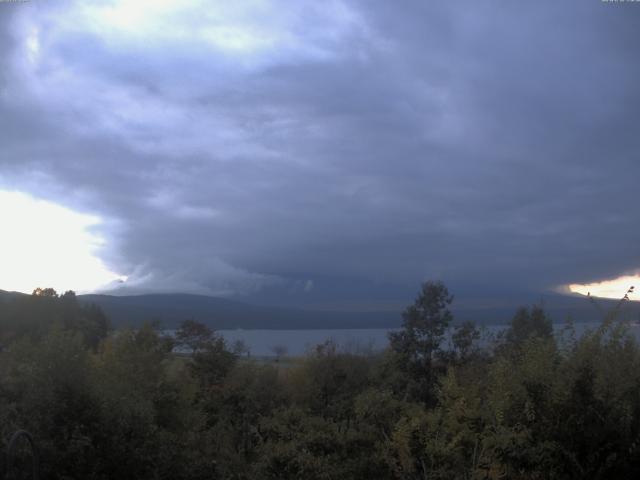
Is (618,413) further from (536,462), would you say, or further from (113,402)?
(113,402)

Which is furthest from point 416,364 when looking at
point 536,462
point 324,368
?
point 536,462

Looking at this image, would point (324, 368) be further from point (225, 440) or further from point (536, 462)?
point (536, 462)

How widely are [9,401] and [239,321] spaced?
10658 centimetres

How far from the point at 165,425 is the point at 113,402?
5888 mm

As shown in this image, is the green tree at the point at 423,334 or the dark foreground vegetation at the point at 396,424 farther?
the green tree at the point at 423,334

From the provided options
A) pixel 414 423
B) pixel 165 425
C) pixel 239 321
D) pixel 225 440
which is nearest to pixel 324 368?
pixel 225 440

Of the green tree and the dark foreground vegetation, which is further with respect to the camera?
the green tree

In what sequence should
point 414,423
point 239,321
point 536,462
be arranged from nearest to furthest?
1. point 536,462
2. point 414,423
3. point 239,321

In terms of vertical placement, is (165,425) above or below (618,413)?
below

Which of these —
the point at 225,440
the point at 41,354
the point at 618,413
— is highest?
the point at 41,354

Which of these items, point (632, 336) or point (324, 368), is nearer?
point (632, 336)

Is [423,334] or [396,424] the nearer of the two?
[396,424]

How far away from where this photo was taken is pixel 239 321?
11588cm

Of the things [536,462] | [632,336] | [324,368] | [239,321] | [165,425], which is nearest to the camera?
→ [536,462]
